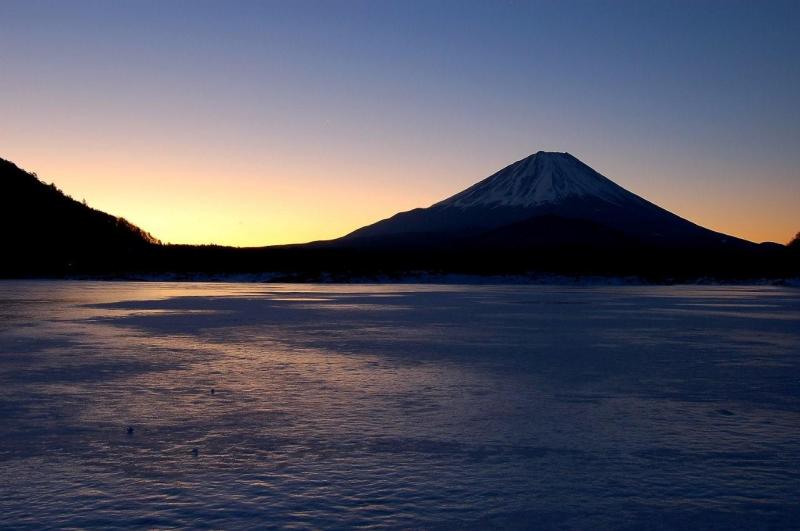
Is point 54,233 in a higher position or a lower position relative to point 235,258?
higher

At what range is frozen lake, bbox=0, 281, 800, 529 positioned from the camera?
633 centimetres

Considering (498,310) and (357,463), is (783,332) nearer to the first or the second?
(498,310)

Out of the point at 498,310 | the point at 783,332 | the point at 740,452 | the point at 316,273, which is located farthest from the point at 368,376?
the point at 316,273

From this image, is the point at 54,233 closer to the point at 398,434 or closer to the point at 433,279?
the point at 433,279

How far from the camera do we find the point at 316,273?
96312 millimetres

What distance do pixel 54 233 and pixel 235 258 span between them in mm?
37009

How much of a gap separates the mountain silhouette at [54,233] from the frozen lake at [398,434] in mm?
97940

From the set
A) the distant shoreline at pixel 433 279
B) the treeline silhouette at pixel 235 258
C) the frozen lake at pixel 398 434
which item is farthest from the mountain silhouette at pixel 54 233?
the frozen lake at pixel 398 434

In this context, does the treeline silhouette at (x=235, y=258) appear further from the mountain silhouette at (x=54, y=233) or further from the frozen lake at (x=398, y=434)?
the frozen lake at (x=398, y=434)

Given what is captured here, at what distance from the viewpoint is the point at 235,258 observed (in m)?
131

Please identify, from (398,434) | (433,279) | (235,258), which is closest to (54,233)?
(235,258)

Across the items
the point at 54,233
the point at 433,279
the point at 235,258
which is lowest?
the point at 433,279

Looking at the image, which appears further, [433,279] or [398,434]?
[433,279]

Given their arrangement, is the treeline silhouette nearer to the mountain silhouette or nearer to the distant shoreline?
the mountain silhouette
